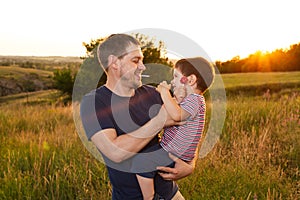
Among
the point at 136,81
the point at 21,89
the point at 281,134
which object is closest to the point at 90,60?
the point at 281,134

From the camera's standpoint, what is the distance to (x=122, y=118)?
215 centimetres

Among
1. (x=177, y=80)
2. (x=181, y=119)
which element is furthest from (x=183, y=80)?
(x=181, y=119)

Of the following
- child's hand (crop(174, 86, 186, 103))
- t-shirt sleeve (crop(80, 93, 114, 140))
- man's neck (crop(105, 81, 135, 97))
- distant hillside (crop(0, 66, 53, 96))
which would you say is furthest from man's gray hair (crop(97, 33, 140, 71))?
distant hillside (crop(0, 66, 53, 96))

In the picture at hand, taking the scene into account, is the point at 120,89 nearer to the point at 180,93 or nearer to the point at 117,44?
the point at 117,44

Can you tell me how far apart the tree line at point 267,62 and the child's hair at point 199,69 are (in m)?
33.2

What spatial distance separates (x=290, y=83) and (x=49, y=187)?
2240 cm

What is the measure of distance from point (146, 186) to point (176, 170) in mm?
218

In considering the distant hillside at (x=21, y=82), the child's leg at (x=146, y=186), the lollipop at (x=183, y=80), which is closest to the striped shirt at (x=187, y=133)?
the lollipop at (x=183, y=80)

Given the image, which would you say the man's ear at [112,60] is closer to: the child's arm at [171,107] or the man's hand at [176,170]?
the child's arm at [171,107]

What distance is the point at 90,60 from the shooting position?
17094 mm

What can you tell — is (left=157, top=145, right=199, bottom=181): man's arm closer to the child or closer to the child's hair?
the child

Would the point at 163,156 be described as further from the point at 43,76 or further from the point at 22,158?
the point at 43,76

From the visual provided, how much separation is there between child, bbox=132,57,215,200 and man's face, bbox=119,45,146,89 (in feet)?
0.55

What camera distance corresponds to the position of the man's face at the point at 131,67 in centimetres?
217
